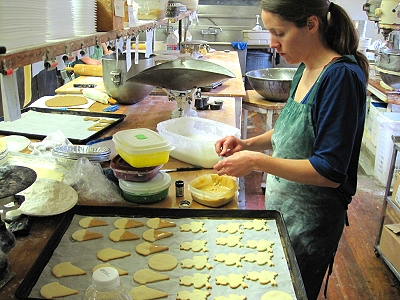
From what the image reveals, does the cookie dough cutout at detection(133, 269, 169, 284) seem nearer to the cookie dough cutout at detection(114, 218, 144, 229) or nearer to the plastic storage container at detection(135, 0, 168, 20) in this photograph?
the cookie dough cutout at detection(114, 218, 144, 229)

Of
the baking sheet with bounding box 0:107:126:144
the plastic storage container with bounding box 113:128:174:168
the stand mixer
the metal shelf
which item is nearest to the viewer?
the metal shelf

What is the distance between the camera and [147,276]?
1.28 metres

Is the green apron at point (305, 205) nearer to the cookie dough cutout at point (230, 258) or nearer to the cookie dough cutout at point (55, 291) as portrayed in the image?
the cookie dough cutout at point (230, 258)

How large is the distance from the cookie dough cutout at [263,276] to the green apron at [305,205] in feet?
1.50

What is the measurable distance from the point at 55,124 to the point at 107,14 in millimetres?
956

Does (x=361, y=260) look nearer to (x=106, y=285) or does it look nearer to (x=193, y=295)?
(x=193, y=295)

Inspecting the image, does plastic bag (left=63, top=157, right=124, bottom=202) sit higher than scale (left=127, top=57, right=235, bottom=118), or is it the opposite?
scale (left=127, top=57, right=235, bottom=118)

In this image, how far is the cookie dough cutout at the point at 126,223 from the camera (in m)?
1.52

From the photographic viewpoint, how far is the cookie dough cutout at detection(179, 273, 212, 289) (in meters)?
1.26

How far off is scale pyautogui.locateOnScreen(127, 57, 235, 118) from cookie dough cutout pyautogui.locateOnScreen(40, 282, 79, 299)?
57.4 inches

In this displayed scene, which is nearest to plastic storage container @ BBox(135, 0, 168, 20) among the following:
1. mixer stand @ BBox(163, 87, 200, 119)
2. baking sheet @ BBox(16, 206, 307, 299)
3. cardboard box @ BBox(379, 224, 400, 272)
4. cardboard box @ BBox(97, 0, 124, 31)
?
mixer stand @ BBox(163, 87, 200, 119)

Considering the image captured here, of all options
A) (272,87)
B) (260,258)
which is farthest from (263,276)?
(272,87)

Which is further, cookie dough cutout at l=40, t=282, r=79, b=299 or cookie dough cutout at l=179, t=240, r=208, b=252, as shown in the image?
cookie dough cutout at l=179, t=240, r=208, b=252

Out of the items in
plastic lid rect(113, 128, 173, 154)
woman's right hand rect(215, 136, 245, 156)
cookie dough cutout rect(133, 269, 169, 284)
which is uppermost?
plastic lid rect(113, 128, 173, 154)
